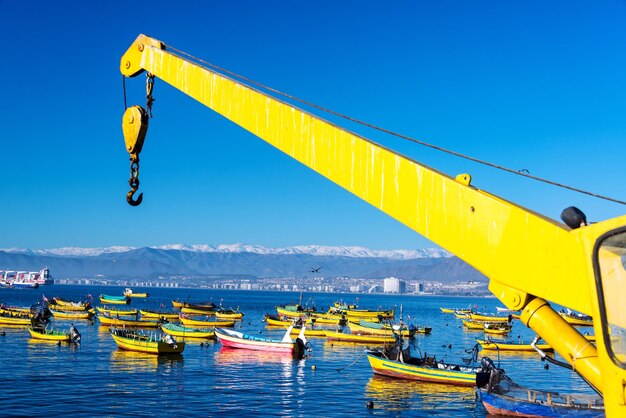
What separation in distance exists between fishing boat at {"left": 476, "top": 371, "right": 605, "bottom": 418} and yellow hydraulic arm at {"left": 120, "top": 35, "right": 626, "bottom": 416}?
25.4 metres

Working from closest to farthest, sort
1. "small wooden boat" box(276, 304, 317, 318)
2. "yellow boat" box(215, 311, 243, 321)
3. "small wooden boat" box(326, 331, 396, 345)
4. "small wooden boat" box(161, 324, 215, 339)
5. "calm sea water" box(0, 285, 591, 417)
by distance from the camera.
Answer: "calm sea water" box(0, 285, 591, 417) < "small wooden boat" box(161, 324, 215, 339) < "small wooden boat" box(326, 331, 396, 345) < "small wooden boat" box(276, 304, 317, 318) < "yellow boat" box(215, 311, 243, 321)

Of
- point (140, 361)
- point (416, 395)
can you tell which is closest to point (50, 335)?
point (140, 361)

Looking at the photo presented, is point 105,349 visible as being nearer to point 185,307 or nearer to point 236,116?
point 236,116

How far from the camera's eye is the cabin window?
17.8 ft

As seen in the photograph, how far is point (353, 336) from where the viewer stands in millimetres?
74000

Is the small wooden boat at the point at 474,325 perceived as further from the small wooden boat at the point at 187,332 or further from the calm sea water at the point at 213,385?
the small wooden boat at the point at 187,332

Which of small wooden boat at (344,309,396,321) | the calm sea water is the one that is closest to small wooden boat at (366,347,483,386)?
the calm sea water

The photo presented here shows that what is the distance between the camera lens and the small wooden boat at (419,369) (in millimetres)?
42688

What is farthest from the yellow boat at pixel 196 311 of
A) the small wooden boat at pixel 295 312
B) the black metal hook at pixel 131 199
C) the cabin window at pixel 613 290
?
the cabin window at pixel 613 290

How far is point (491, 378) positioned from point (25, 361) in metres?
36.2

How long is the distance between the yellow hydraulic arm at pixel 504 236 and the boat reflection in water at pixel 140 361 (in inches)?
1705

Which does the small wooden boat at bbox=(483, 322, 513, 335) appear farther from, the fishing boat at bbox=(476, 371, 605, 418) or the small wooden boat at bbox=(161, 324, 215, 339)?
the fishing boat at bbox=(476, 371, 605, 418)

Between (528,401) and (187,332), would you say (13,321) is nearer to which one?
(187,332)

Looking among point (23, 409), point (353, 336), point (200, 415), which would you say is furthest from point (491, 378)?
point (353, 336)
